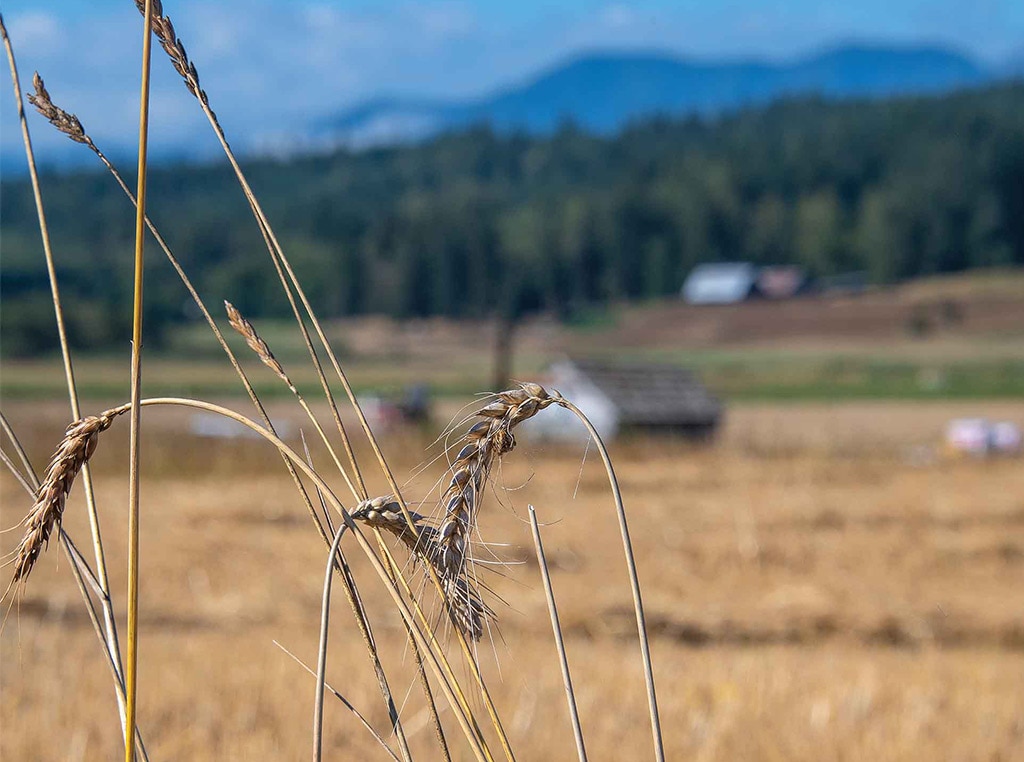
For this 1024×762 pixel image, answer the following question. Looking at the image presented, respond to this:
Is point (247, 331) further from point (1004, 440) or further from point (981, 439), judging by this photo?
point (1004, 440)

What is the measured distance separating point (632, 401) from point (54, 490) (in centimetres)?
2073

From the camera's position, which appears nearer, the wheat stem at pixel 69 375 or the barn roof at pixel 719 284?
the wheat stem at pixel 69 375

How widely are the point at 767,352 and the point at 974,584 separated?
6140 cm

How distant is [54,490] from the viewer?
1.04 m

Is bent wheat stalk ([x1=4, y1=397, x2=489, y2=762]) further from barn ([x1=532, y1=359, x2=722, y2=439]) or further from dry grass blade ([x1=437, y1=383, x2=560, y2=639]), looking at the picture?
barn ([x1=532, y1=359, x2=722, y2=439])

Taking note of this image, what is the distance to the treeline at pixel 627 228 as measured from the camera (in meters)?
87.0

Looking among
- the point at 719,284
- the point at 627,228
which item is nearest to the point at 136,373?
the point at 719,284

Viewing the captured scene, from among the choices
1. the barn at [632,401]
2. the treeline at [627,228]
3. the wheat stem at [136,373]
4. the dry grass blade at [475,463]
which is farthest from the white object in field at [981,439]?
the treeline at [627,228]

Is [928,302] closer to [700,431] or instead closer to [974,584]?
[700,431]

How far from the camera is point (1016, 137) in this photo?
309 ft

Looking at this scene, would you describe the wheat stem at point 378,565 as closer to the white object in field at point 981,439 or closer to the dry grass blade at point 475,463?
the dry grass blade at point 475,463

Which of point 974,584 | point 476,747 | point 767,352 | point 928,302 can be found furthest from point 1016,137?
point 476,747

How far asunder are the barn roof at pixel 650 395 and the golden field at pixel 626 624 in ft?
30.1

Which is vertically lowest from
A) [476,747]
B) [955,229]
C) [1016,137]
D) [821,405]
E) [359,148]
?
[821,405]
